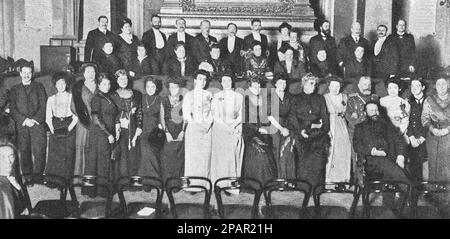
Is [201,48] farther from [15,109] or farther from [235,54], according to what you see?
[15,109]

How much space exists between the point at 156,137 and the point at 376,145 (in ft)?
8.33

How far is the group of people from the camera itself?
6.21m

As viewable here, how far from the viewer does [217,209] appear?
5.78 meters

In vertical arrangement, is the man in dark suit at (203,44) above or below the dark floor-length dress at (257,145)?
above

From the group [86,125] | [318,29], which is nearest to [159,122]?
[86,125]

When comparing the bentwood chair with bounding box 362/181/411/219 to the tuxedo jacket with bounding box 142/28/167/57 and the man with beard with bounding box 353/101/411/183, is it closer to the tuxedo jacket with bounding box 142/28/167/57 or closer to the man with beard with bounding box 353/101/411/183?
the man with beard with bounding box 353/101/411/183

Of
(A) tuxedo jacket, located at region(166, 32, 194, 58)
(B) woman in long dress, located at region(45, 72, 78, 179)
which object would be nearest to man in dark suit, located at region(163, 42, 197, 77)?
(A) tuxedo jacket, located at region(166, 32, 194, 58)

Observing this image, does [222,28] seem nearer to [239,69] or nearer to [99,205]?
[239,69]

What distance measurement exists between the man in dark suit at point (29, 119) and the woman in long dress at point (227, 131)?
2.01 meters

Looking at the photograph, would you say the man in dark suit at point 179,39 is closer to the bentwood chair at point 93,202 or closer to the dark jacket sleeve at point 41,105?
the dark jacket sleeve at point 41,105

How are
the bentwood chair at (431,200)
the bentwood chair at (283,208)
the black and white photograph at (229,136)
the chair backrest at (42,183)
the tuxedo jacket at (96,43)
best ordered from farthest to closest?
1. the tuxedo jacket at (96,43)
2. the black and white photograph at (229,136)
3. the bentwood chair at (431,200)
4. the bentwood chair at (283,208)
5. the chair backrest at (42,183)

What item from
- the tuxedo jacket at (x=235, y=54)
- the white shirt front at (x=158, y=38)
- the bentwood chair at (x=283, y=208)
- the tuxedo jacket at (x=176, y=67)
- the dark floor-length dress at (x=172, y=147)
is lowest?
the bentwood chair at (x=283, y=208)

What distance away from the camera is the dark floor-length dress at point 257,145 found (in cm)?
628

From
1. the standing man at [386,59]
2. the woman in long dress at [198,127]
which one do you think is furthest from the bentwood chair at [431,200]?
the woman in long dress at [198,127]
